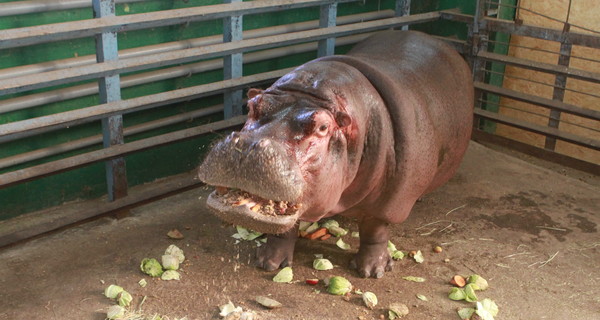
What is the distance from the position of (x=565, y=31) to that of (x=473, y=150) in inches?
49.3

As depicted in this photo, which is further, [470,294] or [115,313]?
[470,294]

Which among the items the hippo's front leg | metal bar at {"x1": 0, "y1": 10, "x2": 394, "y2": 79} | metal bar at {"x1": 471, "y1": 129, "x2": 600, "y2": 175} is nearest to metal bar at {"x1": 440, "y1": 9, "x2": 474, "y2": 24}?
metal bar at {"x1": 0, "y1": 10, "x2": 394, "y2": 79}

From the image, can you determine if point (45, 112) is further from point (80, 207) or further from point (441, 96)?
point (441, 96)

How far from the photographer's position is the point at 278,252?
4746mm

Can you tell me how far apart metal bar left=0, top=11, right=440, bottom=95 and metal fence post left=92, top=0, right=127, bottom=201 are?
3.3 inches

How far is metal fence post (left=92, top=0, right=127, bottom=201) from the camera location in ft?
15.9

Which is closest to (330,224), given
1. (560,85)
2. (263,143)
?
(263,143)

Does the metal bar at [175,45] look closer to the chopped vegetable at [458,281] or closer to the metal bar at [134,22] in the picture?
the metal bar at [134,22]

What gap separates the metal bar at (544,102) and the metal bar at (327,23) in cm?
150

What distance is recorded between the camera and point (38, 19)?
4891 millimetres

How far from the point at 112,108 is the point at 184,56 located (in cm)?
60

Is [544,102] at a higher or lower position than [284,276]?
higher

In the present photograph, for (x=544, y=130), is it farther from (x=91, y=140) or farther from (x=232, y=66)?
(x=91, y=140)

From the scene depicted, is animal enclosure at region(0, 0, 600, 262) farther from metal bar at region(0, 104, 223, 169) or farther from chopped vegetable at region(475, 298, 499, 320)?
chopped vegetable at region(475, 298, 499, 320)
